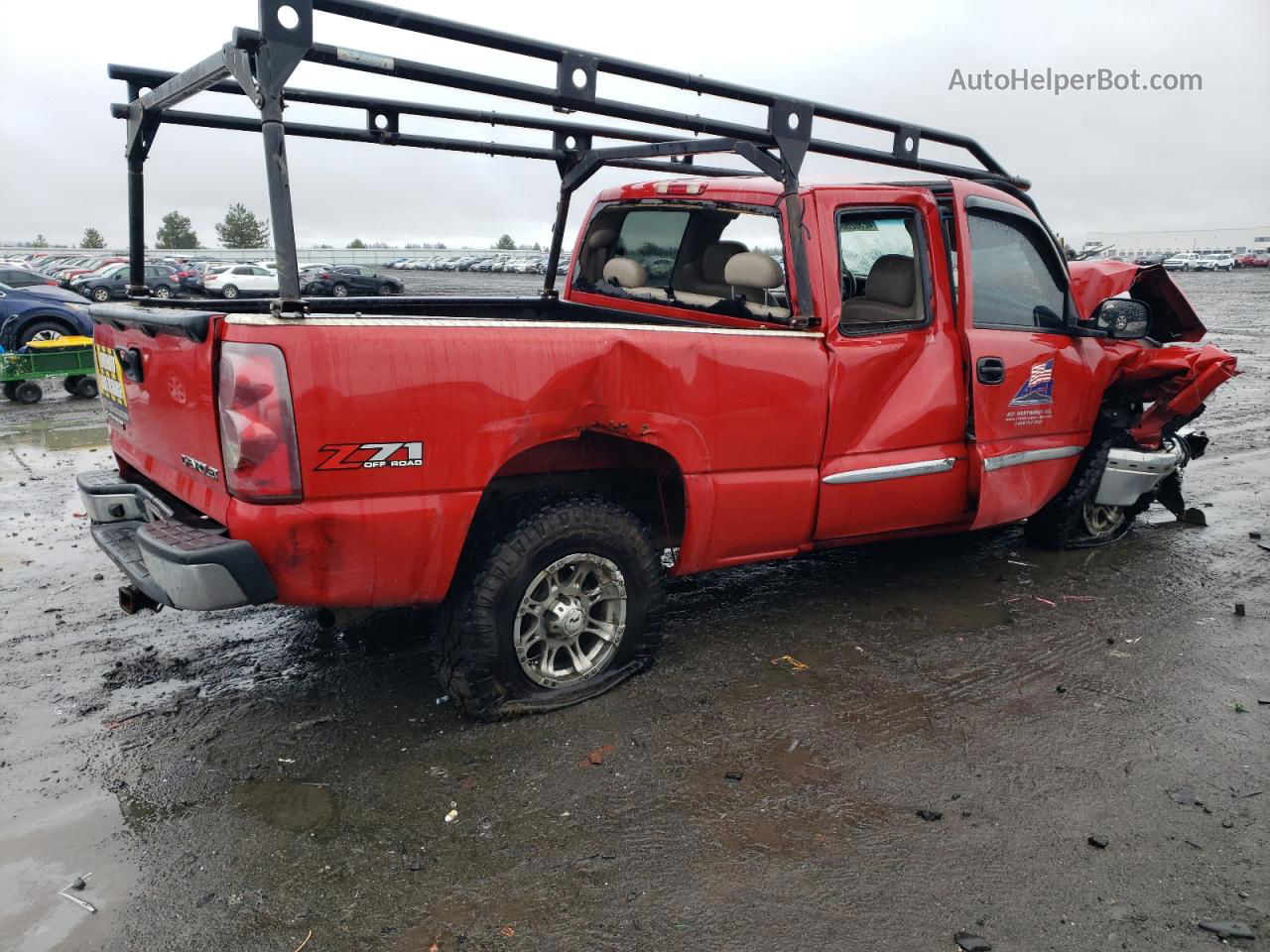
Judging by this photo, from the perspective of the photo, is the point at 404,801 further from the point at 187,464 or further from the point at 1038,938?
the point at 1038,938

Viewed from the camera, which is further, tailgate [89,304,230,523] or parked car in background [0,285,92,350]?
parked car in background [0,285,92,350]

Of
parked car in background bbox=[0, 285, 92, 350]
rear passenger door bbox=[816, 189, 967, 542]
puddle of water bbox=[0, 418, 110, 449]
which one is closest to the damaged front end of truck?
rear passenger door bbox=[816, 189, 967, 542]

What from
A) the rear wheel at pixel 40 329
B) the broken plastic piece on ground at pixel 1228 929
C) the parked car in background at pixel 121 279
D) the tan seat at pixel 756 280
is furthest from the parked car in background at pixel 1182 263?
the broken plastic piece on ground at pixel 1228 929

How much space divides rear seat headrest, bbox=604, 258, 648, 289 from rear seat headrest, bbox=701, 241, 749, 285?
380 millimetres

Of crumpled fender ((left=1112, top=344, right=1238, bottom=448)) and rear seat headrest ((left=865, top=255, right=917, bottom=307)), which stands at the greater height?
rear seat headrest ((left=865, top=255, right=917, bottom=307))

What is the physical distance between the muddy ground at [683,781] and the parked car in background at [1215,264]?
73179 mm

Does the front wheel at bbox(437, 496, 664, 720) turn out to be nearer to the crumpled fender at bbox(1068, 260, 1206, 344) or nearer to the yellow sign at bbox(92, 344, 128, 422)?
the yellow sign at bbox(92, 344, 128, 422)

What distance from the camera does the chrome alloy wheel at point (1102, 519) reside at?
5836mm

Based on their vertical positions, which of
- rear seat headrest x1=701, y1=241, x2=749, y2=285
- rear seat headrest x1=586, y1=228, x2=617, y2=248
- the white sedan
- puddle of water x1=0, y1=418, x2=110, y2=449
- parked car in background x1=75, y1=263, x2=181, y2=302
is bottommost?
puddle of water x1=0, y1=418, x2=110, y2=449

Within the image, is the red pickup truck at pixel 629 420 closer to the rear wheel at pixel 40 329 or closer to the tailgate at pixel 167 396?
the tailgate at pixel 167 396

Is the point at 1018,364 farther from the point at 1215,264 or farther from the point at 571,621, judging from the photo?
the point at 1215,264

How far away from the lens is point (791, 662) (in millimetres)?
4172

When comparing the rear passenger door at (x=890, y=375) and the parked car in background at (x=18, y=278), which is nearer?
the rear passenger door at (x=890, y=375)

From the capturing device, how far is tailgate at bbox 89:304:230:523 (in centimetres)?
300
